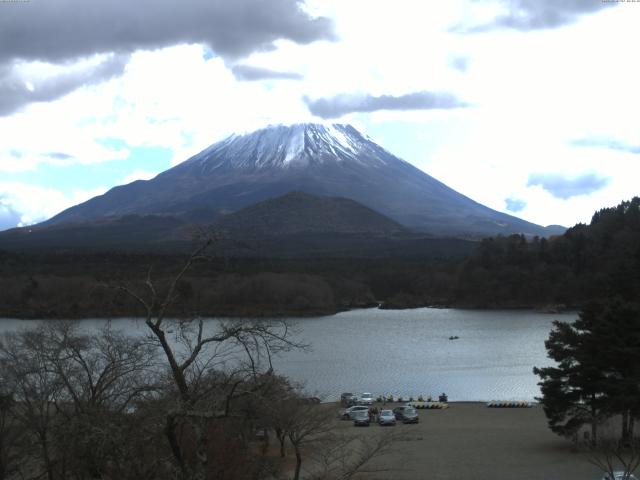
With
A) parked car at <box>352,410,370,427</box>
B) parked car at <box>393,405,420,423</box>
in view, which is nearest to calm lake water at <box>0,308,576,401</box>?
parked car at <box>393,405,420,423</box>

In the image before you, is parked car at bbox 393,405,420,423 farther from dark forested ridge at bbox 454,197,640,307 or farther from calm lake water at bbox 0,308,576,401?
dark forested ridge at bbox 454,197,640,307

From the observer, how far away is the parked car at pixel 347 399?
23.9m

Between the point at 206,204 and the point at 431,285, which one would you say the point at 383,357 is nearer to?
the point at 431,285

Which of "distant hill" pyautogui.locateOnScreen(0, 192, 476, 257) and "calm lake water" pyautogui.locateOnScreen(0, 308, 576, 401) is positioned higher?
"distant hill" pyautogui.locateOnScreen(0, 192, 476, 257)

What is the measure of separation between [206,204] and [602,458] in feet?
440

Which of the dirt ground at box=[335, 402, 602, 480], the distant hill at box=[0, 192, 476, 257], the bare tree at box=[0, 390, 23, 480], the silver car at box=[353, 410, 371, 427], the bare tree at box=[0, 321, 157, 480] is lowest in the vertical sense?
the dirt ground at box=[335, 402, 602, 480]

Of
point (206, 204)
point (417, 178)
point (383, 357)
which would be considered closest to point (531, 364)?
point (383, 357)

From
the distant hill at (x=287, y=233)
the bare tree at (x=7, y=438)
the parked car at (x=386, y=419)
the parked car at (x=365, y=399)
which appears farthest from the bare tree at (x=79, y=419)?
the distant hill at (x=287, y=233)

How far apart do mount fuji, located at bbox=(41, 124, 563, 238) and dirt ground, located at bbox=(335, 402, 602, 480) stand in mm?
116254

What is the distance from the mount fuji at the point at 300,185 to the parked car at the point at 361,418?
116284mm

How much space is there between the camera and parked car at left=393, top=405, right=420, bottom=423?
2098cm

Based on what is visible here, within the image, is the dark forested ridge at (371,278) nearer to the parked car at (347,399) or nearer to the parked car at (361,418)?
the parked car at (347,399)

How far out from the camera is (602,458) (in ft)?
48.4

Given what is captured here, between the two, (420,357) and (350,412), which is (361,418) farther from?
(420,357)
